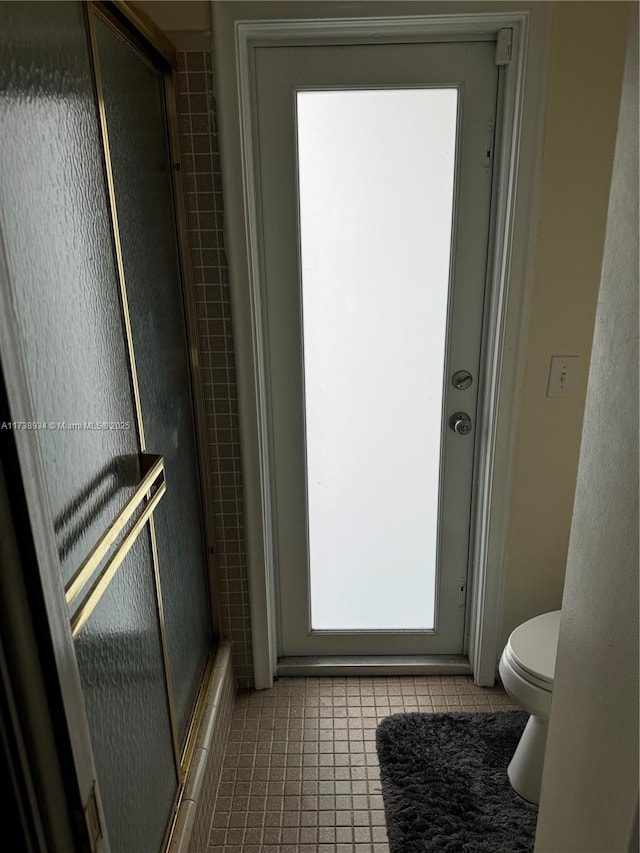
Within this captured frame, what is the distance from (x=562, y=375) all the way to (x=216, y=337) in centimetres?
102

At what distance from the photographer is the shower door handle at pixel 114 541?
879mm

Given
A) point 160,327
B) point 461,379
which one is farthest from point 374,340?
point 160,327

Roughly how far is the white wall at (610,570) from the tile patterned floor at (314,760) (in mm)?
869

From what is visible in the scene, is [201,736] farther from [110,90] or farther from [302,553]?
[110,90]

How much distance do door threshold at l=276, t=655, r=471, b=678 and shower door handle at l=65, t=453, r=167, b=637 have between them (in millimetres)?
1087

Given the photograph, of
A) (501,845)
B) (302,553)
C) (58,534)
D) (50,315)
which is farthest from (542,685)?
(50,315)

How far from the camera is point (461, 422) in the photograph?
191cm

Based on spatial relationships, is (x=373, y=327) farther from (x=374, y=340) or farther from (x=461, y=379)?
(x=461, y=379)

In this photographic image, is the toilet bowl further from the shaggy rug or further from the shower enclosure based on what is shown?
the shower enclosure

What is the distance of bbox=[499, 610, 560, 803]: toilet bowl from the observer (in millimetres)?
1575

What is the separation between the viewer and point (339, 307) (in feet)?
5.99

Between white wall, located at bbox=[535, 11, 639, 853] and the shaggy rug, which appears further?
the shaggy rug

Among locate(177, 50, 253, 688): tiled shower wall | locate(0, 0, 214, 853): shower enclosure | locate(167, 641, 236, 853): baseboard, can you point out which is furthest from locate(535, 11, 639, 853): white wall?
locate(177, 50, 253, 688): tiled shower wall

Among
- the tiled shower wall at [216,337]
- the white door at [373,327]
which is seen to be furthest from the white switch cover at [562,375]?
the tiled shower wall at [216,337]
